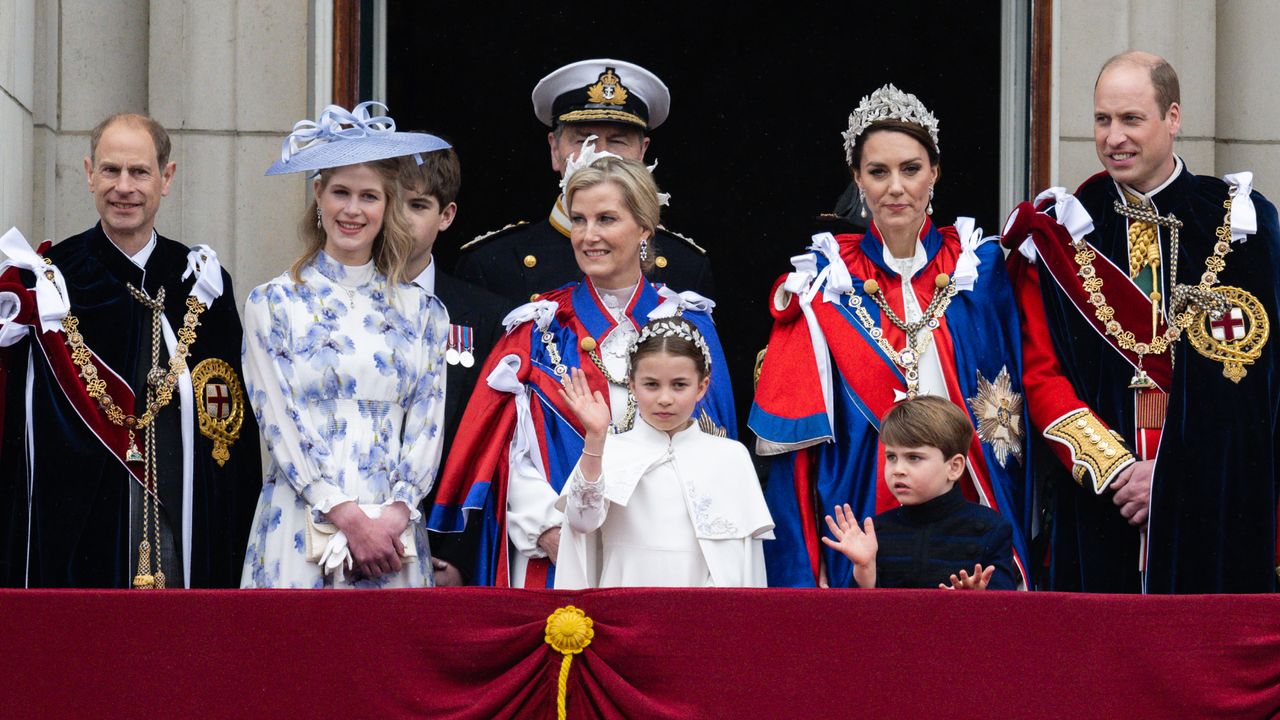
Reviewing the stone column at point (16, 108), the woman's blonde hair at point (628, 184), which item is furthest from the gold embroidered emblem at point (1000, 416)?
the stone column at point (16, 108)

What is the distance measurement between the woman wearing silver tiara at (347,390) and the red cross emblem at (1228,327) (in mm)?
1999

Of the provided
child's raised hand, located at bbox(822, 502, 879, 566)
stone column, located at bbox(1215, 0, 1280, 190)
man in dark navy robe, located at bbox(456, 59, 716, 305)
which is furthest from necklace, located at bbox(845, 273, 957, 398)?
stone column, located at bbox(1215, 0, 1280, 190)

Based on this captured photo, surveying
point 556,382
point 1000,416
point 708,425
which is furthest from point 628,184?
Answer: point 1000,416

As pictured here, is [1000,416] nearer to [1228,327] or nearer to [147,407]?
[1228,327]

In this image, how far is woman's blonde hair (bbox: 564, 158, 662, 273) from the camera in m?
4.85

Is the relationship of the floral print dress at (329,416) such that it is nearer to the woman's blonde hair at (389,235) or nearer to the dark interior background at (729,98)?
the woman's blonde hair at (389,235)

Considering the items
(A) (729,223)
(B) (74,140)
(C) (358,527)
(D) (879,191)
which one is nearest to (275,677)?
(C) (358,527)

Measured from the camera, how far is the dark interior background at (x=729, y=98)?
8.02 metres

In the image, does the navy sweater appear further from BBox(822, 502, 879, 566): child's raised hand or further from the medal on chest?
the medal on chest

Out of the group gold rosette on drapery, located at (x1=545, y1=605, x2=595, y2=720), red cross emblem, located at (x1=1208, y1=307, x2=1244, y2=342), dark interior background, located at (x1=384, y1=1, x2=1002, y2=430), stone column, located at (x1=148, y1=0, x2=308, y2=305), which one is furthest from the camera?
dark interior background, located at (x1=384, y1=1, x2=1002, y2=430)

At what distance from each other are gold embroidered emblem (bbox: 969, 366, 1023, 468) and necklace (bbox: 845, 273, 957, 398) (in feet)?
0.56

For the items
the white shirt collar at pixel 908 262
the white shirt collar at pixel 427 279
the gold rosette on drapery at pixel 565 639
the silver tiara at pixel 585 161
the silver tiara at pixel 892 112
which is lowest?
the gold rosette on drapery at pixel 565 639

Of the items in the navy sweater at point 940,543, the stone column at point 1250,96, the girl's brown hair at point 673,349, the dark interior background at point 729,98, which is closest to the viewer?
the navy sweater at point 940,543

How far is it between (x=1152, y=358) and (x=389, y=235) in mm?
2022
